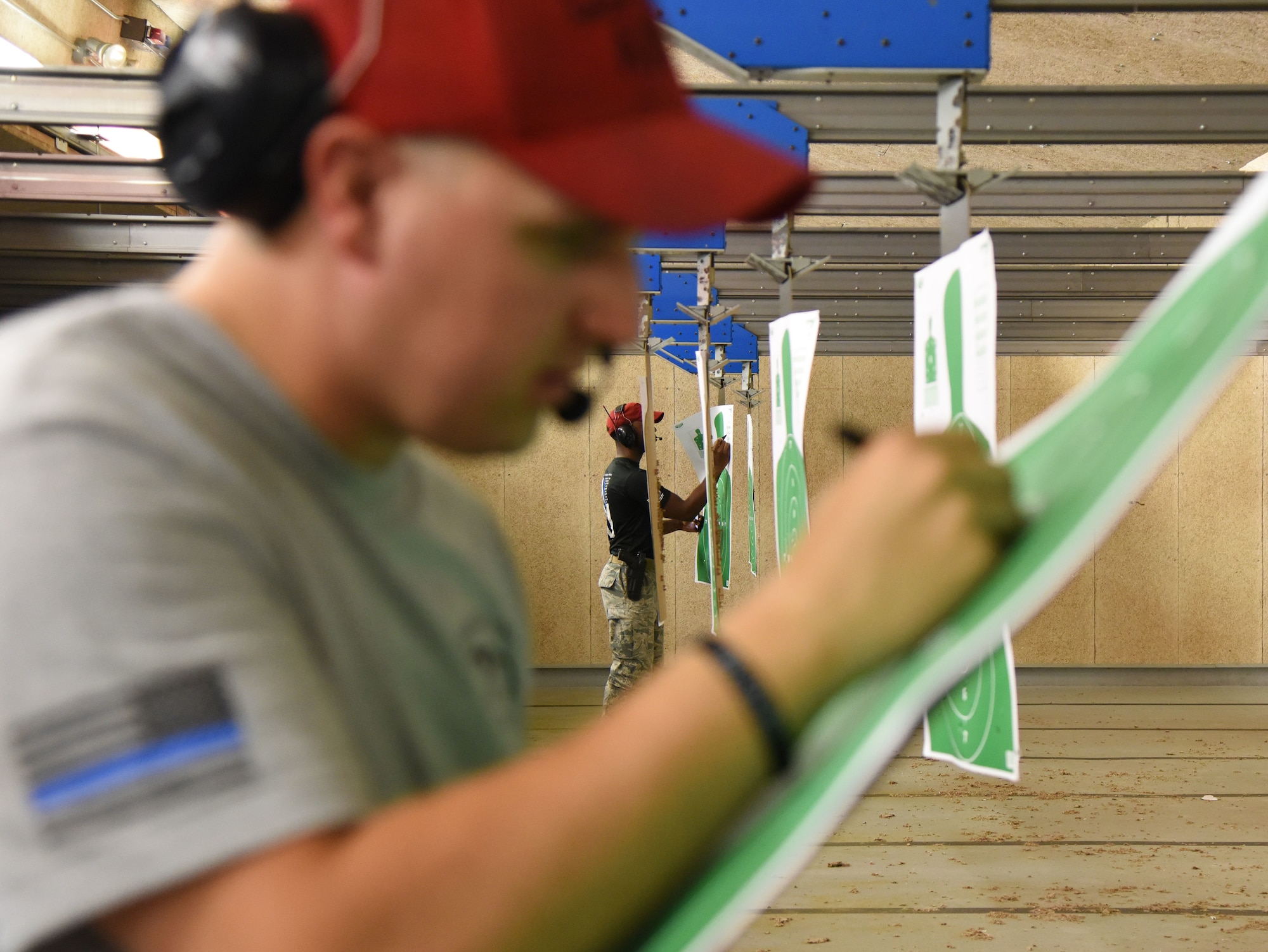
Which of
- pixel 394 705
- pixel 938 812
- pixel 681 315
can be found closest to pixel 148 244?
pixel 681 315

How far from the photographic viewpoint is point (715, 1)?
3086 mm

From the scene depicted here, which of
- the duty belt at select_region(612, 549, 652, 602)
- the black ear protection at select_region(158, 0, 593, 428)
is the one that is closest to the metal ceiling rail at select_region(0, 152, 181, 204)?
the duty belt at select_region(612, 549, 652, 602)

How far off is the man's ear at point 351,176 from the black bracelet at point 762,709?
275 mm

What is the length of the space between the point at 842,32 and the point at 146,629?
300cm

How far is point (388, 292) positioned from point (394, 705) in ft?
0.79

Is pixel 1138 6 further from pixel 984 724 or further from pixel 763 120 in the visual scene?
pixel 984 724

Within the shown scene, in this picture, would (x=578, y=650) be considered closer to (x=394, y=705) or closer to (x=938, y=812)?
(x=938, y=812)

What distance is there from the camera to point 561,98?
552 mm

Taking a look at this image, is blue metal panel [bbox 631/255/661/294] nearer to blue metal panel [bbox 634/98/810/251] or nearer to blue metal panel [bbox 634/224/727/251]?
blue metal panel [bbox 634/224/727/251]

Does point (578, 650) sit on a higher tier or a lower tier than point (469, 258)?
lower

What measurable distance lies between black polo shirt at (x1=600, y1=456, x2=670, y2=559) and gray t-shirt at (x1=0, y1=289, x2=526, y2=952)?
664 cm

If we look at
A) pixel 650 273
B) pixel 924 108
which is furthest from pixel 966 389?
pixel 650 273

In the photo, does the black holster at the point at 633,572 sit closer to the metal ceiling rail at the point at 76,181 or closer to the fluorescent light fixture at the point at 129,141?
the metal ceiling rail at the point at 76,181

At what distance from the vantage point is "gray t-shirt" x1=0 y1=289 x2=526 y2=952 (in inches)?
17.5
